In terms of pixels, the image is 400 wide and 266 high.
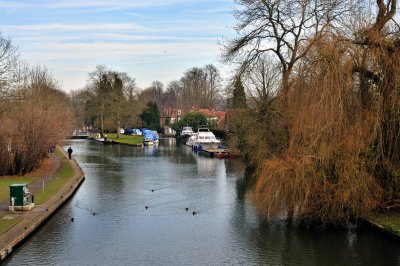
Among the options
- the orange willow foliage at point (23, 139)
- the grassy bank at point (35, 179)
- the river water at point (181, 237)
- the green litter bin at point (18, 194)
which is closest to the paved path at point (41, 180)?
the grassy bank at point (35, 179)

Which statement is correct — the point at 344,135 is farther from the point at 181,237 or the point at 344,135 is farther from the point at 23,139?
the point at 23,139

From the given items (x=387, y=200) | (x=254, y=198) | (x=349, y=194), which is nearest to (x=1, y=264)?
(x=254, y=198)

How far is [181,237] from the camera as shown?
18.0 metres

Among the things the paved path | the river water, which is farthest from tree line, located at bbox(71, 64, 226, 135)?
the river water

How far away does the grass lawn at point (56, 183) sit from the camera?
78.4ft

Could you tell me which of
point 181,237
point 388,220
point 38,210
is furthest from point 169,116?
point 388,220

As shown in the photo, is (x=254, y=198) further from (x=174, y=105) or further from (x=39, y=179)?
(x=174, y=105)

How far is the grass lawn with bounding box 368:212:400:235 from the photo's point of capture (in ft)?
56.6

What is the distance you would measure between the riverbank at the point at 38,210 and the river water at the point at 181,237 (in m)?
0.36

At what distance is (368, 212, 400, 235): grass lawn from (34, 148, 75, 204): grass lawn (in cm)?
1482

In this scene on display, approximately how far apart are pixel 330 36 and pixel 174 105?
128m

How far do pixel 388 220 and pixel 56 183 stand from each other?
63.4 ft

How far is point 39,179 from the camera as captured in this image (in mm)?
30891

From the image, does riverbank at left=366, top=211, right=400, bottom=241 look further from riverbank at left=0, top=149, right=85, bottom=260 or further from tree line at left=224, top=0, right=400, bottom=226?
riverbank at left=0, top=149, right=85, bottom=260
